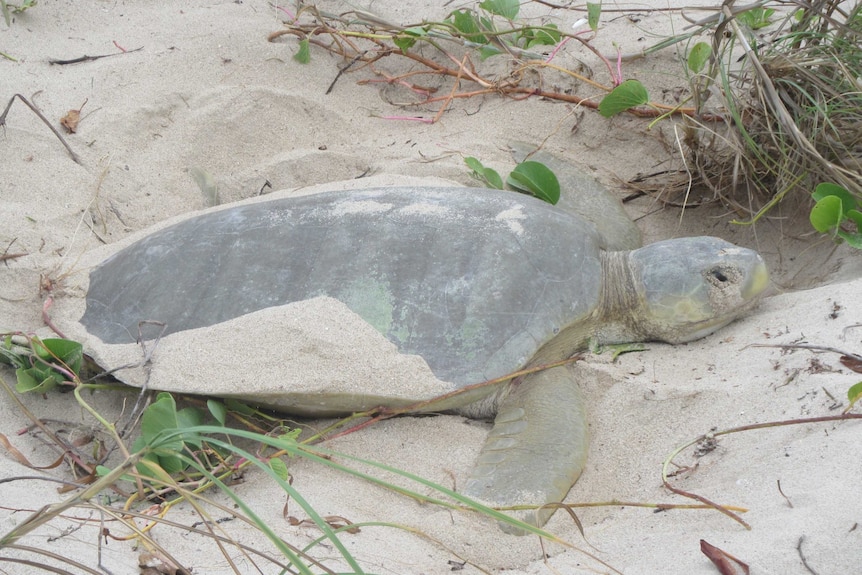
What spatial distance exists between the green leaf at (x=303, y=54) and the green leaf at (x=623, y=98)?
1.23 meters

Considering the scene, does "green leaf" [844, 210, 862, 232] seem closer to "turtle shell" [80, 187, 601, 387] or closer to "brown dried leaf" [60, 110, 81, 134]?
"turtle shell" [80, 187, 601, 387]

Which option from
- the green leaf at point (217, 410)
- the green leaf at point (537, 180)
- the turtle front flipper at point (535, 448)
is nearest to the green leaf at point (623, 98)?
the green leaf at point (537, 180)

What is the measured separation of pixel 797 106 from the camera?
2.22 meters

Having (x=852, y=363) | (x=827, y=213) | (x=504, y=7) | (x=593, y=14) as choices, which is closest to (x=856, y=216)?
(x=827, y=213)

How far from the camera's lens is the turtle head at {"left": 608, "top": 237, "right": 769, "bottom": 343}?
2.02 meters

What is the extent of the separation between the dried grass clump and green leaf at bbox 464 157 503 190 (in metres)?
0.64

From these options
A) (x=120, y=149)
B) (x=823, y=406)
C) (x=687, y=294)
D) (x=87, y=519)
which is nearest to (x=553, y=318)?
(x=687, y=294)

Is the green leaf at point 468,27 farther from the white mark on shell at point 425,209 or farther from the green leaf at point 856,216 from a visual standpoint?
the green leaf at point 856,216

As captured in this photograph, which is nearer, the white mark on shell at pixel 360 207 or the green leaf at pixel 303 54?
the white mark on shell at pixel 360 207

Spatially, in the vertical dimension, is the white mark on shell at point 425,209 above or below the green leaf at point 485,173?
above

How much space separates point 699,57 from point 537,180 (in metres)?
0.69

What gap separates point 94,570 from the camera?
103 centimetres

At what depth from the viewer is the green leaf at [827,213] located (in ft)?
6.43

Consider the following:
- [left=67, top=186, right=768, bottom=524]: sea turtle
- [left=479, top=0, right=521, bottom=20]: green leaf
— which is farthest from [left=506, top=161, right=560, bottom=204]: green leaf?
[left=479, top=0, right=521, bottom=20]: green leaf
